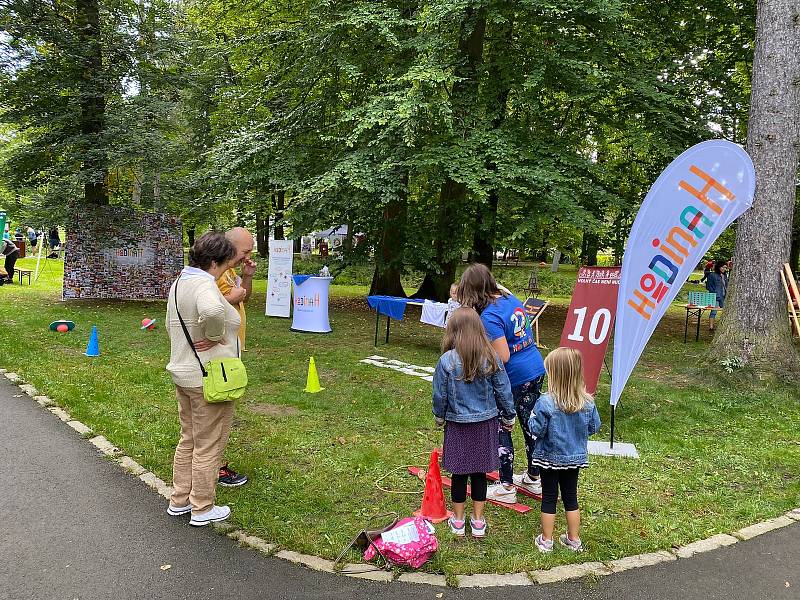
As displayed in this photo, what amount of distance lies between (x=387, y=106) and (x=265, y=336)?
4.82 meters

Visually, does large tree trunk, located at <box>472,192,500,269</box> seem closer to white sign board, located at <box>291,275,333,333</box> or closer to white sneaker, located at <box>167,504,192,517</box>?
white sign board, located at <box>291,275,333,333</box>

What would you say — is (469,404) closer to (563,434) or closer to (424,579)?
(563,434)

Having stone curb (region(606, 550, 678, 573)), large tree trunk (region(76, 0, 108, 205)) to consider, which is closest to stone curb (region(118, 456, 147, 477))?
stone curb (region(606, 550, 678, 573))

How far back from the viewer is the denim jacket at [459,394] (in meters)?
3.62

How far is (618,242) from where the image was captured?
13.0 meters

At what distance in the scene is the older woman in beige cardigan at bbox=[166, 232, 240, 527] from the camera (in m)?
3.71

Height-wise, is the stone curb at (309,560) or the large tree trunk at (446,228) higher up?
the large tree trunk at (446,228)

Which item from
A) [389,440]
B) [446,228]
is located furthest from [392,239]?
[389,440]

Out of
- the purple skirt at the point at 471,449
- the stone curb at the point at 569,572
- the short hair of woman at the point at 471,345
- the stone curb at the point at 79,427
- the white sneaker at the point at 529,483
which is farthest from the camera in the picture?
the stone curb at the point at 79,427

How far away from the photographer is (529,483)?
179 inches

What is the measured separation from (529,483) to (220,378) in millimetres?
2477

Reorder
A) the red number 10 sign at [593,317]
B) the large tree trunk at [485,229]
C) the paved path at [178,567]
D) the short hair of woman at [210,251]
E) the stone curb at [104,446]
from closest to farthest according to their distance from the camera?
1. the paved path at [178,567]
2. the short hair of woman at [210,251]
3. the stone curb at [104,446]
4. the red number 10 sign at [593,317]
5. the large tree trunk at [485,229]

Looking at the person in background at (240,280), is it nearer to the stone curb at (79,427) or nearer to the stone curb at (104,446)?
the stone curb at (104,446)

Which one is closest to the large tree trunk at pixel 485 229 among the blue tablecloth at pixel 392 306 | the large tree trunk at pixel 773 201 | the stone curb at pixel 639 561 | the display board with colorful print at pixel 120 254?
the blue tablecloth at pixel 392 306
